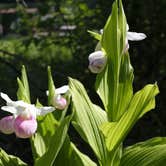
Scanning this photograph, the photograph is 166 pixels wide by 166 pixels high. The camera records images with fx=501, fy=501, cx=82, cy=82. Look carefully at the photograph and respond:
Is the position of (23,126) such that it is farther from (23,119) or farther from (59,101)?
(59,101)

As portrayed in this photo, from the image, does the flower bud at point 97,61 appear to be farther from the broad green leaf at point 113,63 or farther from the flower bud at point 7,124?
the flower bud at point 7,124

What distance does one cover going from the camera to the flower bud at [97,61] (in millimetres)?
1387

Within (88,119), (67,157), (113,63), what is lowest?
(67,157)

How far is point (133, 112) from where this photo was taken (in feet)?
4.77

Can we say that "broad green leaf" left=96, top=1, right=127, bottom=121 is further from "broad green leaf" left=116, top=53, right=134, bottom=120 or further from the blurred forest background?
the blurred forest background

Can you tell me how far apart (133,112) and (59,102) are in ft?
0.71

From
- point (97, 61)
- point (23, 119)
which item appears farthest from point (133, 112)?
point (23, 119)

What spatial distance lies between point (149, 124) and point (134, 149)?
4.98 ft

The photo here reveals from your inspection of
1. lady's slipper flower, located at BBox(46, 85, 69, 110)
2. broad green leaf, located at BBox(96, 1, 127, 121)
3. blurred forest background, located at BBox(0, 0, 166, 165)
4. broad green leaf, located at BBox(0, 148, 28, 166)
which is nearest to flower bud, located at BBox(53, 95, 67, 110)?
lady's slipper flower, located at BBox(46, 85, 69, 110)

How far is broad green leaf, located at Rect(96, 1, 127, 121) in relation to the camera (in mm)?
1404

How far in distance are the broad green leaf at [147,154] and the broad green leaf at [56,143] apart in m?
0.30

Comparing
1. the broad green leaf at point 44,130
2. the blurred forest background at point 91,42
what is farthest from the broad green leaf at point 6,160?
the blurred forest background at point 91,42

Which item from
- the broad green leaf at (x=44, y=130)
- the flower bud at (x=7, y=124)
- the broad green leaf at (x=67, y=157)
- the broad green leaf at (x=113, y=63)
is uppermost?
the broad green leaf at (x=113, y=63)

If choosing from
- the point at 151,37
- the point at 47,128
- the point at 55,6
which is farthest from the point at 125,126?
the point at 55,6
